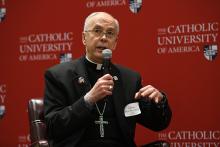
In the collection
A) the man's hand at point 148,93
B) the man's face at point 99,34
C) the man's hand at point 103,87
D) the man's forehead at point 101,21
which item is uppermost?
the man's forehead at point 101,21

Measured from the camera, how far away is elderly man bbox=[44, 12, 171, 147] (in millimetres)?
2748

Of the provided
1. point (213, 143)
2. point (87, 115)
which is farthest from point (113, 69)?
point (213, 143)

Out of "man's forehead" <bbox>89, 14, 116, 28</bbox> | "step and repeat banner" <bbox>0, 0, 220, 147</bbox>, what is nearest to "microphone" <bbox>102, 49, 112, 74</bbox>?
"man's forehead" <bbox>89, 14, 116, 28</bbox>

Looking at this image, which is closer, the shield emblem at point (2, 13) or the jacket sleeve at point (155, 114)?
the jacket sleeve at point (155, 114)

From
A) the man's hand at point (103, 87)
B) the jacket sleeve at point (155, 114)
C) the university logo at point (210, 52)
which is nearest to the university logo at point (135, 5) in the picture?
the university logo at point (210, 52)

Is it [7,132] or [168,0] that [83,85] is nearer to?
[168,0]

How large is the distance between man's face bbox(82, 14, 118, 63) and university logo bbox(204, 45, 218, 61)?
1.34 metres

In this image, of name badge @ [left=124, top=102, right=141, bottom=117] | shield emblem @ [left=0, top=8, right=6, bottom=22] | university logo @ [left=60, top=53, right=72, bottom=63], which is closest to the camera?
name badge @ [left=124, top=102, right=141, bottom=117]

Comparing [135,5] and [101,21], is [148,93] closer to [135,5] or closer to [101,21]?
[101,21]

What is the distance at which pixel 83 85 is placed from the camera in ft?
→ 9.63

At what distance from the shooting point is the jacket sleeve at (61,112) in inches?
104

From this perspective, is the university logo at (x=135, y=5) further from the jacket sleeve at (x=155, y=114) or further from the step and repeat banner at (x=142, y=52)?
the jacket sleeve at (x=155, y=114)

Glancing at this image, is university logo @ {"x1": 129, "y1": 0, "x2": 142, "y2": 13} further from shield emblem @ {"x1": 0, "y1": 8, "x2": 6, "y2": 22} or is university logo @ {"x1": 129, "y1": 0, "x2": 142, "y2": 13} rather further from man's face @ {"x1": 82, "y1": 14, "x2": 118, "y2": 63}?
shield emblem @ {"x1": 0, "y1": 8, "x2": 6, "y2": 22}

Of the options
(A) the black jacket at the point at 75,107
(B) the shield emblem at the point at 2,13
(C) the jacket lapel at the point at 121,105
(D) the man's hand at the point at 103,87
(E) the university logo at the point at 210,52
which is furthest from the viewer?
(B) the shield emblem at the point at 2,13
